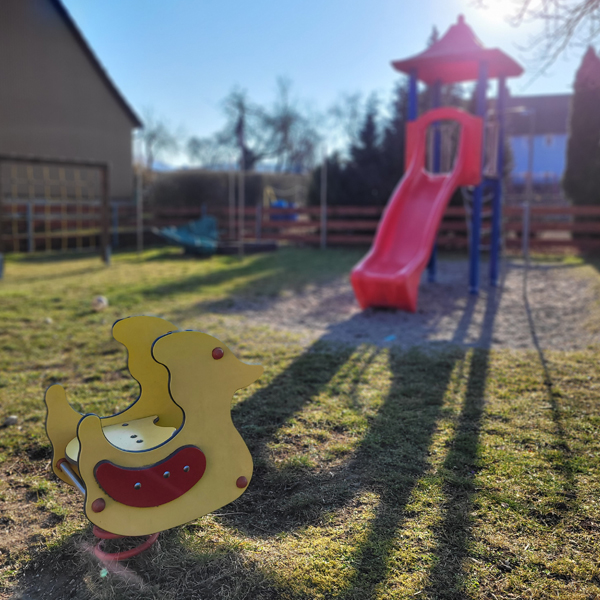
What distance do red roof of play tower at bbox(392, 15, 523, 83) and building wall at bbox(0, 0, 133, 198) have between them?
13.2 m

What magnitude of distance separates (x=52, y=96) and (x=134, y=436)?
18747 millimetres

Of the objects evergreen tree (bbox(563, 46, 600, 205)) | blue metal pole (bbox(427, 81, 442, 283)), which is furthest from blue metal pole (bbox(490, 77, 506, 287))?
evergreen tree (bbox(563, 46, 600, 205))

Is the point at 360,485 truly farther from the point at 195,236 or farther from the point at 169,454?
the point at 195,236

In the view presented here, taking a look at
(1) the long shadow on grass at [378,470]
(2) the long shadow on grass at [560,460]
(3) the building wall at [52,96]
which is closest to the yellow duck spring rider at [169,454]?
(1) the long shadow on grass at [378,470]

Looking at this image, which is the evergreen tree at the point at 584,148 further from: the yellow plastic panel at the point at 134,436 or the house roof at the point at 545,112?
the house roof at the point at 545,112

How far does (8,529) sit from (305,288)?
668 centimetres

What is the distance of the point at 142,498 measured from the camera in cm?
208

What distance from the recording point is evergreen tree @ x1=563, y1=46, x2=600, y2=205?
14.7 m

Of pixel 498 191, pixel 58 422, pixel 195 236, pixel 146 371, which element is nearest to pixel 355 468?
pixel 146 371

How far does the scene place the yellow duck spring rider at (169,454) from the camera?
2.00 metres

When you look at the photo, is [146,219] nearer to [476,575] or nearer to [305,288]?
[305,288]

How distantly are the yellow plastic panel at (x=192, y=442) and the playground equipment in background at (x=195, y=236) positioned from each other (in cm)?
1099

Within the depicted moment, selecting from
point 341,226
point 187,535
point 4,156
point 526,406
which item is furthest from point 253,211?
point 187,535

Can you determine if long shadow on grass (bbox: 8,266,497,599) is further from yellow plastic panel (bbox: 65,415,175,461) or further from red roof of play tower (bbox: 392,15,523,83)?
red roof of play tower (bbox: 392,15,523,83)
